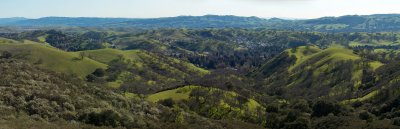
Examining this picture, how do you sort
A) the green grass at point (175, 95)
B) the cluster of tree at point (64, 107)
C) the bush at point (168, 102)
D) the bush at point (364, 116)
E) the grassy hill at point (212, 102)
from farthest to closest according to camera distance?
1. the green grass at point (175, 95)
2. the bush at point (168, 102)
3. the grassy hill at point (212, 102)
4. the bush at point (364, 116)
5. the cluster of tree at point (64, 107)

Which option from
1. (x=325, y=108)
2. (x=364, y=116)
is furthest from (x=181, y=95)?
(x=364, y=116)

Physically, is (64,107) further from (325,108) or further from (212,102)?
(325,108)

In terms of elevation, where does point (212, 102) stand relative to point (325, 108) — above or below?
below

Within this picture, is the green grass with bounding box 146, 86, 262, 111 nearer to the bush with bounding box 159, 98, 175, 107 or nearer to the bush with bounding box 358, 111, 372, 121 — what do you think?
the bush with bounding box 159, 98, 175, 107

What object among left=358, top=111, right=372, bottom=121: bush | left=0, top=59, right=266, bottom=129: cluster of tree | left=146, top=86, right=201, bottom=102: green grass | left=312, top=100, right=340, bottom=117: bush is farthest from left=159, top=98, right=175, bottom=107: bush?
left=358, top=111, right=372, bottom=121: bush

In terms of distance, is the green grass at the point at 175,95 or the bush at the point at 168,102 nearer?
the bush at the point at 168,102

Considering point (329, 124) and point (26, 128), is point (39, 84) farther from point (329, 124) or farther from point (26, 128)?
point (329, 124)

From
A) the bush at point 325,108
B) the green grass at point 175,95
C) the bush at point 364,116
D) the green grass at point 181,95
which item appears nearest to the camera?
the bush at point 364,116

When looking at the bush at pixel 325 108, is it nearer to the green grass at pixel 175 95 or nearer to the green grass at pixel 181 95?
the green grass at pixel 181 95

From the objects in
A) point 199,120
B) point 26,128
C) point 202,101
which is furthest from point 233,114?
point 26,128

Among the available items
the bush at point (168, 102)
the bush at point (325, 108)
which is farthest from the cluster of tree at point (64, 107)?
the bush at point (325, 108)

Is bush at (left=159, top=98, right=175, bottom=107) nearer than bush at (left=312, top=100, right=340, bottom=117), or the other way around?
bush at (left=312, top=100, right=340, bottom=117)

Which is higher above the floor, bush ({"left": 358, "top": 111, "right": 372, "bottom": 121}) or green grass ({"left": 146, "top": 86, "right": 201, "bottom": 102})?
bush ({"left": 358, "top": 111, "right": 372, "bottom": 121})
